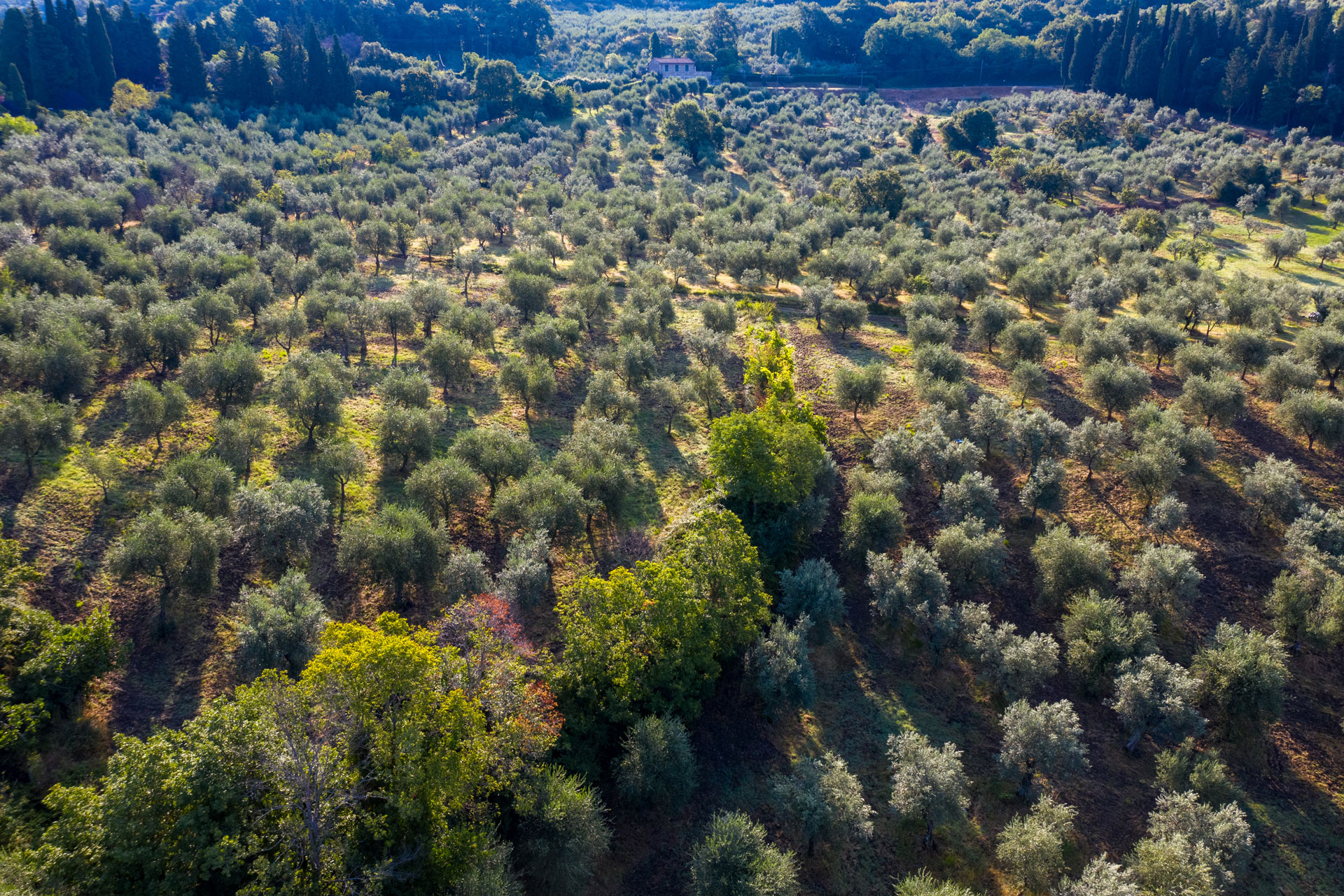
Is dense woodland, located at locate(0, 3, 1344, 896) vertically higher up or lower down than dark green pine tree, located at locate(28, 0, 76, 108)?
lower down

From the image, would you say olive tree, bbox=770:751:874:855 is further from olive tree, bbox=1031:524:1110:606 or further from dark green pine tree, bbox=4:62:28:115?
dark green pine tree, bbox=4:62:28:115

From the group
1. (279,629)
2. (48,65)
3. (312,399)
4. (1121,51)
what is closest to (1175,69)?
(1121,51)

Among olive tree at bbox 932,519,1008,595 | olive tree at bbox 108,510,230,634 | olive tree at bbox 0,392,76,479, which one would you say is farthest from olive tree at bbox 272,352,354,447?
olive tree at bbox 932,519,1008,595

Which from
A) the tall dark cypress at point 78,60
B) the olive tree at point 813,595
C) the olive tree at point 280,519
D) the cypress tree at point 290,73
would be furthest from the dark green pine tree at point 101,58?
the olive tree at point 813,595

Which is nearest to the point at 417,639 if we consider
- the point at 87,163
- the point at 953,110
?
the point at 87,163

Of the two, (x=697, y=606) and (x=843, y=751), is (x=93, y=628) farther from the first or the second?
(x=843, y=751)
